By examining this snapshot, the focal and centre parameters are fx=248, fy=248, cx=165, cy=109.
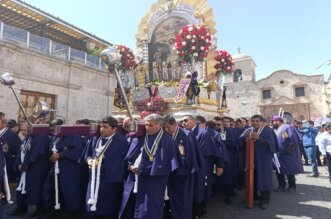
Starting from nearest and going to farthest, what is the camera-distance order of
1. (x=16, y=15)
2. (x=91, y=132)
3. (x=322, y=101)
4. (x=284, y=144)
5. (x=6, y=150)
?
(x=91, y=132)
(x=6, y=150)
(x=284, y=144)
(x=16, y=15)
(x=322, y=101)

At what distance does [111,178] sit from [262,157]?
318 centimetres

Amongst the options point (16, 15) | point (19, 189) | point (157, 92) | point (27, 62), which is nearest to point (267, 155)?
point (19, 189)

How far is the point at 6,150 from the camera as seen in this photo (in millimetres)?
5691

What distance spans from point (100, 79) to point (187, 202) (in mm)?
12595

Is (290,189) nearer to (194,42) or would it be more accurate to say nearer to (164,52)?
(194,42)

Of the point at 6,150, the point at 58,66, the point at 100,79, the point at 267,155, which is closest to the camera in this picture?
the point at 267,155

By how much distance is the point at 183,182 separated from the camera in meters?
3.67

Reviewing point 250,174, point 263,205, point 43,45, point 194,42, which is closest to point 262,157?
point 250,174

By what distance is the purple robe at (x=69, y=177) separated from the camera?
423 cm

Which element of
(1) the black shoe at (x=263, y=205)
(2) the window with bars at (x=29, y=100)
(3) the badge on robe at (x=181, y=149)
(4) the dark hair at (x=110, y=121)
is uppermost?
(2) the window with bars at (x=29, y=100)

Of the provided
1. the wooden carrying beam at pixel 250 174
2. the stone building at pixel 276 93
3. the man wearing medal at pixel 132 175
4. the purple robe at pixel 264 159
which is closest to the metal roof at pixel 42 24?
the man wearing medal at pixel 132 175

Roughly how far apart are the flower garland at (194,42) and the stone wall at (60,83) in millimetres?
6281

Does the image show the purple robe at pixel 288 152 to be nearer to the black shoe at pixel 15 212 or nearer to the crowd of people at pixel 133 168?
the crowd of people at pixel 133 168

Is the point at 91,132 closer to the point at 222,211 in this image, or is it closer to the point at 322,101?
the point at 222,211
